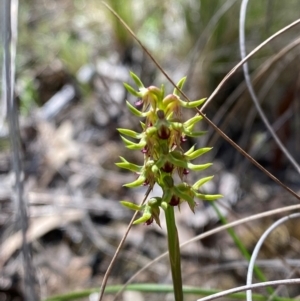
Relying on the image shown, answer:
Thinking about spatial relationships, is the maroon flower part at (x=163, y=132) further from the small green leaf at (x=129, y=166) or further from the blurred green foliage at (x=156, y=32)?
the blurred green foliage at (x=156, y=32)

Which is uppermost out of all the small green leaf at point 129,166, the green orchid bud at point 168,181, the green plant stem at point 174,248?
the small green leaf at point 129,166

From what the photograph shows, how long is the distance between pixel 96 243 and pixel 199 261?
0.27 metres

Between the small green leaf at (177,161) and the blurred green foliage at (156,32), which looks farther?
the blurred green foliage at (156,32)

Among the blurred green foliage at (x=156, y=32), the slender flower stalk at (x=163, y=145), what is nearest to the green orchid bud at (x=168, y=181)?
the slender flower stalk at (x=163, y=145)

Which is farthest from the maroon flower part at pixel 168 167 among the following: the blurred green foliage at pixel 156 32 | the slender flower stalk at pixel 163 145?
the blurred green foliage at pixel 156 32

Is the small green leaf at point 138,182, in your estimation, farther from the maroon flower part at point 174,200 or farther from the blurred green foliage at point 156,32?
the blurred green foliage at point 156,32

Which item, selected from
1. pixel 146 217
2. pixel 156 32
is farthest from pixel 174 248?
pixel 156 32

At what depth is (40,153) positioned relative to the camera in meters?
1.62

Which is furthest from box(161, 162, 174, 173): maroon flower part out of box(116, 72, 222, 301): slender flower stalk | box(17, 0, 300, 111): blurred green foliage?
box(17, 0, 300, 111): blurred green foliage

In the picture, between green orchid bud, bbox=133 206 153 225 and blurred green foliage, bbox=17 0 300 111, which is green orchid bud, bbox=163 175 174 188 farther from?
blurred green foliage, bbox=17 0 300 111

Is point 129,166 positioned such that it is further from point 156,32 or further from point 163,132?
point 156,32

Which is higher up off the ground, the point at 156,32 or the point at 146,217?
the point at 156,32

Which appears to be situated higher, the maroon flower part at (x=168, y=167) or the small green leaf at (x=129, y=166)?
the small green leaf at (x=129, y=166)

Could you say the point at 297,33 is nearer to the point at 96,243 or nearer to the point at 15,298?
the point at 96,243
